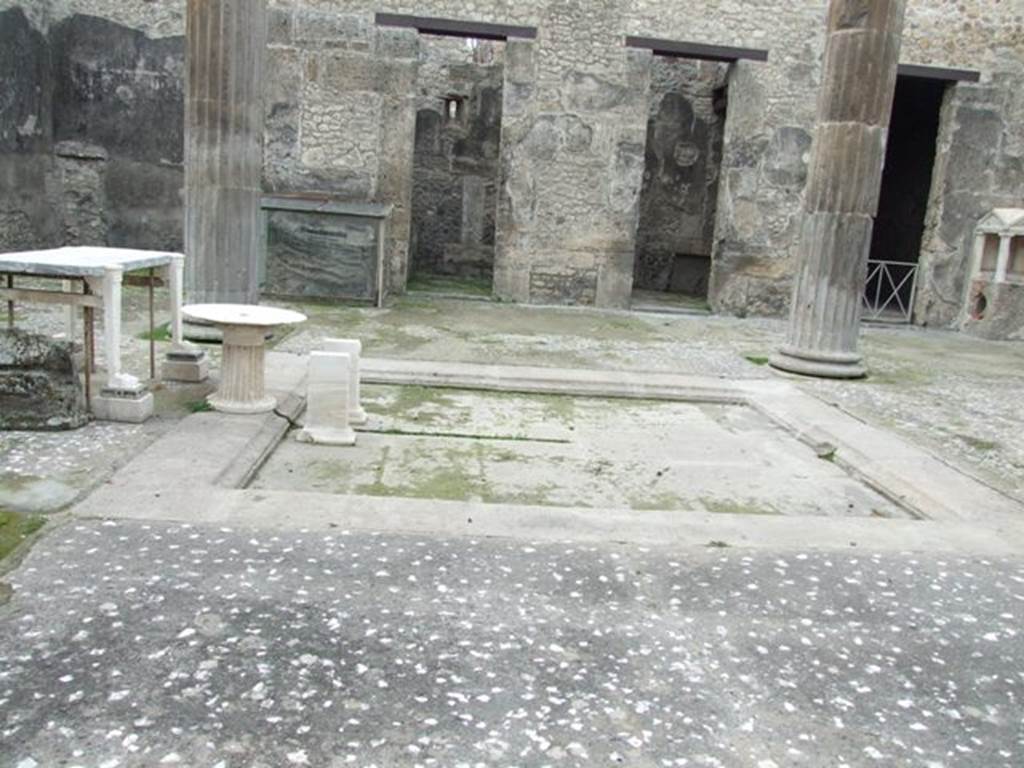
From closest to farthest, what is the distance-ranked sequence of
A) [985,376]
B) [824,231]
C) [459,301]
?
1. [824,231]
2. [985,376]
3. [459,301]

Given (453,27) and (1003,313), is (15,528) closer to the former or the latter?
(453,27)

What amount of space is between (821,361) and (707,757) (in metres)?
6.34

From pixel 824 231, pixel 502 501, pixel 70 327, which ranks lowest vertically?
pixel 502 501

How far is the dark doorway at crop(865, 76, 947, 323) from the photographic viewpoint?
1551 centimetres

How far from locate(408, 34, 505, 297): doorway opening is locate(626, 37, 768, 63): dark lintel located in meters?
4.07

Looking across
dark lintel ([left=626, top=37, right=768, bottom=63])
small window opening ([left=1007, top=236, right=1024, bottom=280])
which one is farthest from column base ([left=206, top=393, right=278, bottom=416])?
small window opening ([left=1007, top=236, right=1024, bottom=280])

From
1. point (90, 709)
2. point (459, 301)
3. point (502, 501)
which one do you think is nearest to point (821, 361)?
point (502, 501)

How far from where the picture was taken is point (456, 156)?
15.7m

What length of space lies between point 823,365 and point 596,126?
556 cm

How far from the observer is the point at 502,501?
14.4ft

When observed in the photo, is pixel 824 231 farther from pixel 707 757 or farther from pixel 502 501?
pixel 707 757

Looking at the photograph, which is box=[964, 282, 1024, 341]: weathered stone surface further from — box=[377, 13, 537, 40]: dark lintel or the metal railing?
box=[377, 13, 537, 40]: dark lintel

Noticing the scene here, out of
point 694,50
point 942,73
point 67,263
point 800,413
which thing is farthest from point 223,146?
point 942,73

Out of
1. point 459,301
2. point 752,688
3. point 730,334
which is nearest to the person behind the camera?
point 752,688
